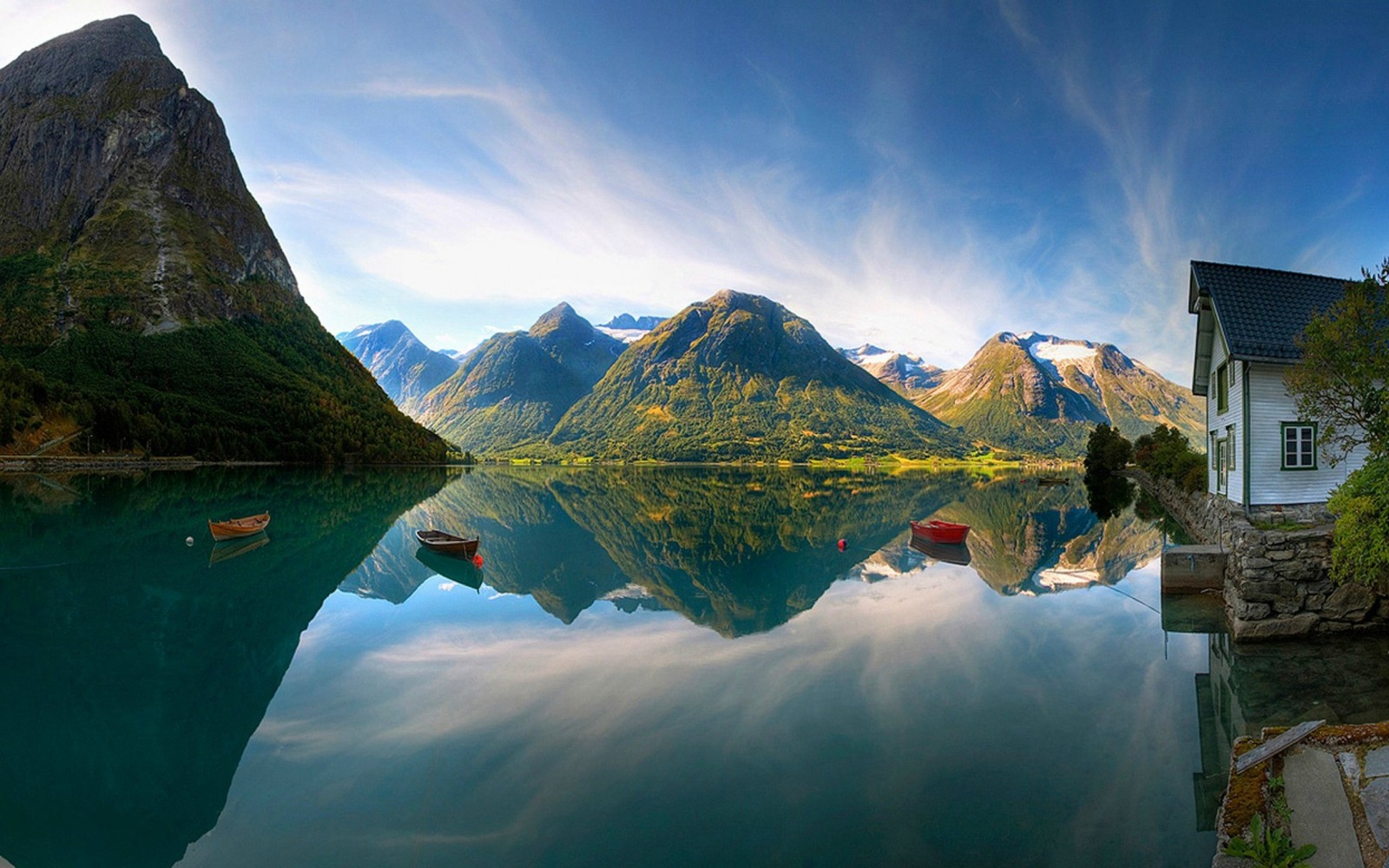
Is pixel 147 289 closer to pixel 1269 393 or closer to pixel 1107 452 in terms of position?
pixel 1269 393

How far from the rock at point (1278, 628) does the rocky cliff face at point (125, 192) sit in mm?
167147

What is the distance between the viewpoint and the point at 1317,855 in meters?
6.03

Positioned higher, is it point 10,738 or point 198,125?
point 198,125

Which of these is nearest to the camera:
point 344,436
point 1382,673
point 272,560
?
point 1382,673

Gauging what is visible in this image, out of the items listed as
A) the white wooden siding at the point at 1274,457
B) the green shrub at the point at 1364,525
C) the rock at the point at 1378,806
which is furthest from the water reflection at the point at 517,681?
the white wooden siding at the point at 1274,457

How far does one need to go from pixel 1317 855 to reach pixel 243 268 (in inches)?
7699

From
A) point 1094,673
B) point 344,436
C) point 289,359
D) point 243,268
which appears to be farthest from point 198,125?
point 1094,673

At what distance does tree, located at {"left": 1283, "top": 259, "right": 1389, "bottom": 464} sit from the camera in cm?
1689

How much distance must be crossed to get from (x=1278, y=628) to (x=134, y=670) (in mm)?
27429

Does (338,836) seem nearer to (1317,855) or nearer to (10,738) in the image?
(10,738)

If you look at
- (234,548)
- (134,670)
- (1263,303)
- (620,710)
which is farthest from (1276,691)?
(234,548)

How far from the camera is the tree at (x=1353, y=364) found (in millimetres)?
16891

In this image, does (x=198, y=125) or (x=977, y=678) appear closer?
(x=977, y=678)

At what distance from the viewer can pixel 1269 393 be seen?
20984mm
